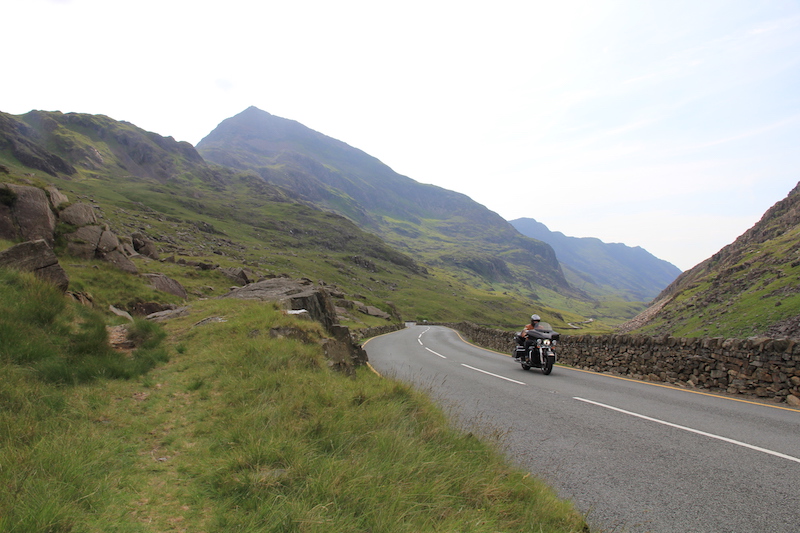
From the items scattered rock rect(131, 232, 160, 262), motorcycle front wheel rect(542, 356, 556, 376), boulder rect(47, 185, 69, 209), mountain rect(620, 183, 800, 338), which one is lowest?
scattered rock rect(131, 232, 160, 262)

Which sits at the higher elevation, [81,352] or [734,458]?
[734,458]

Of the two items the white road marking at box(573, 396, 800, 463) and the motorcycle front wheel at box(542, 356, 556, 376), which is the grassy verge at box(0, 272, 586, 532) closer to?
the white road marking at box(573, 396, 800, 463)

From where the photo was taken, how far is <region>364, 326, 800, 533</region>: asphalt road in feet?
14.1

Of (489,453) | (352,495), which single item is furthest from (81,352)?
(489,453)

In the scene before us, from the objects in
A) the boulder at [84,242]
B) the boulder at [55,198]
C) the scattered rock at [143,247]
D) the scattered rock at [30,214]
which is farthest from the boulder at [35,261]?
the scattered rock at [143,247]

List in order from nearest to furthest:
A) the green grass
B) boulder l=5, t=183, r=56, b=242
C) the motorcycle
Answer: the green grass
boulder l=5, t=183, r=56, b=242
the motorcycle

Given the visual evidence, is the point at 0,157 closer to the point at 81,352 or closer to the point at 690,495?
the point at 81,352

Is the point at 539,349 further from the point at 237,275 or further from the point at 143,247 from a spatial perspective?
the point at 143,247

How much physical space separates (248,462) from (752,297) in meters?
65.2

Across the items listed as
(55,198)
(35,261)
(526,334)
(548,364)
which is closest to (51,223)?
(55,198)

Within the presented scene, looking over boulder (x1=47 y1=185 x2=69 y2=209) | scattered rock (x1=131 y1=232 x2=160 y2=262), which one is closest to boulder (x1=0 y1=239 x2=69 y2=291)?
boulder (x1=47 y1=185 x2=69 y2=209)

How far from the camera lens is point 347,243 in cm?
17338

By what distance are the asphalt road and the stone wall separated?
117 centimetres

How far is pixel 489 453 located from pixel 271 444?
2797mm
